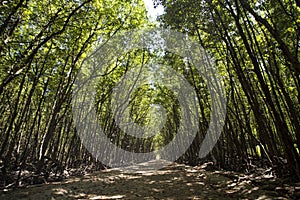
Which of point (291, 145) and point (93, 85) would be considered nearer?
point (291, 145)

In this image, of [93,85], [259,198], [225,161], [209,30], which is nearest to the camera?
[259,198]

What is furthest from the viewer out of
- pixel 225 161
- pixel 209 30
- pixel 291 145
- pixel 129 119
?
pixel 129 119

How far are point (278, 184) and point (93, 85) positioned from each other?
12973mm

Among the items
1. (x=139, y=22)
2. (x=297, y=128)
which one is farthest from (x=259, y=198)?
(x=139, y=22)

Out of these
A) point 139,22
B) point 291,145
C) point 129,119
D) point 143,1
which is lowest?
point 291,145

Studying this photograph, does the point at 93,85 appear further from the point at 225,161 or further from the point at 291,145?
the point at 291,145

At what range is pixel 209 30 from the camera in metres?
8.49

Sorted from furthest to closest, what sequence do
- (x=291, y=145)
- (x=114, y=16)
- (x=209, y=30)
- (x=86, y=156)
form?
(x=86, y=156) < (x=114, y=16) < (x=209, y=30) < (x=291, y=145)

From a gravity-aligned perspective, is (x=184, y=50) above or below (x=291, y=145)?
above

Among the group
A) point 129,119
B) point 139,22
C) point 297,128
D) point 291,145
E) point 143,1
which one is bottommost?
point 291,145

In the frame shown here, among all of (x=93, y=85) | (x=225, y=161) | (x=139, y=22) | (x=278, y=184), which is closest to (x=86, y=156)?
(x=93, y=85)

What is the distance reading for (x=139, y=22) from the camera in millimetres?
10875

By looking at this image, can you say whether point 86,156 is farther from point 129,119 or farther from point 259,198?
point 259,198

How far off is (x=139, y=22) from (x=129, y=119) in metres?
17.2
